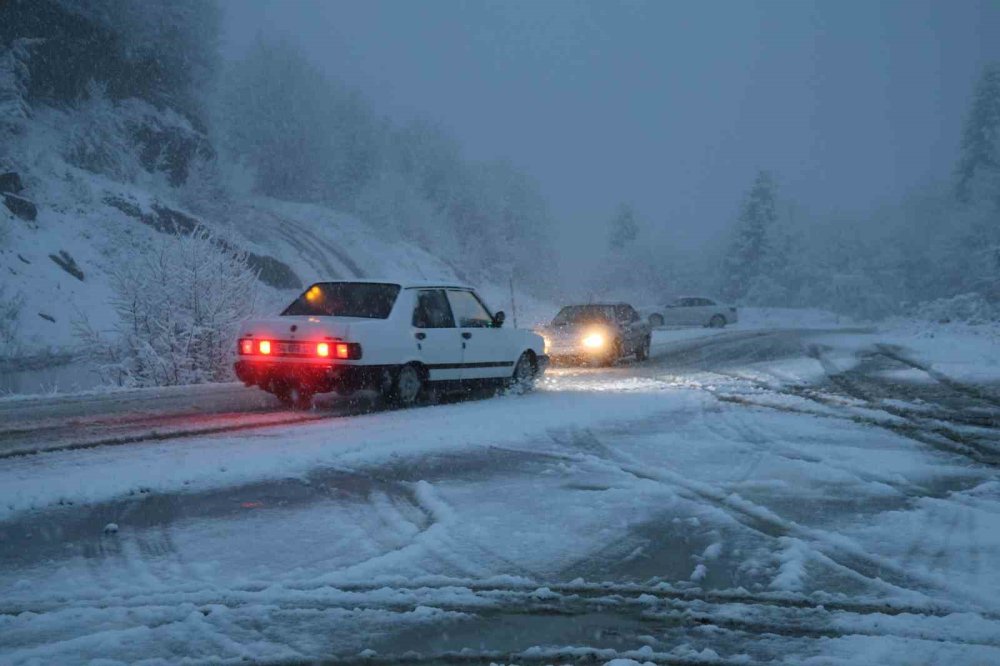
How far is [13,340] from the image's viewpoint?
2450 centimetres

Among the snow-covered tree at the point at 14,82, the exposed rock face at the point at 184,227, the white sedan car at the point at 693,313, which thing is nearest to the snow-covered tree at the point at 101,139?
the snow-covered tree at the point at 14,82

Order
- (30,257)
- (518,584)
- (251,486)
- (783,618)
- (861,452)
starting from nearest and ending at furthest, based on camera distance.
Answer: (783,618), (518,584), (251,486), (861,452), (30,257)

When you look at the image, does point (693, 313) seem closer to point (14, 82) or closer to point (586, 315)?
point (586, 315)

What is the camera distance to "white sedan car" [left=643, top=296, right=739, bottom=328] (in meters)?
46.6

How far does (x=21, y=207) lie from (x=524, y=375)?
83.5ft

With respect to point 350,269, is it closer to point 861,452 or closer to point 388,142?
point 388,142

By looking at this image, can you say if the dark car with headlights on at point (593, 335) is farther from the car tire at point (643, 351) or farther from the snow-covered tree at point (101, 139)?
the snow-covered tree at point (101, 139)

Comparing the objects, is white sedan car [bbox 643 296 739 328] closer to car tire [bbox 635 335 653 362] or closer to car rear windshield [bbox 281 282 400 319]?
car tire [bbox 635 335 653 362]

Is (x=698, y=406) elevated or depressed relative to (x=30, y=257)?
depressed

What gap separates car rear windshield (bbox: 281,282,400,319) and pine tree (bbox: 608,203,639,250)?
3005 inches

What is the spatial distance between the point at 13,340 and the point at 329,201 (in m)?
46.9

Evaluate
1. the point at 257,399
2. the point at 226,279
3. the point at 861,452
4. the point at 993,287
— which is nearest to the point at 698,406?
the point at 861,452

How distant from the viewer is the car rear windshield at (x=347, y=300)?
10.8 metres

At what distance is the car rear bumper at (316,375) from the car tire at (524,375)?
10.7 feet
